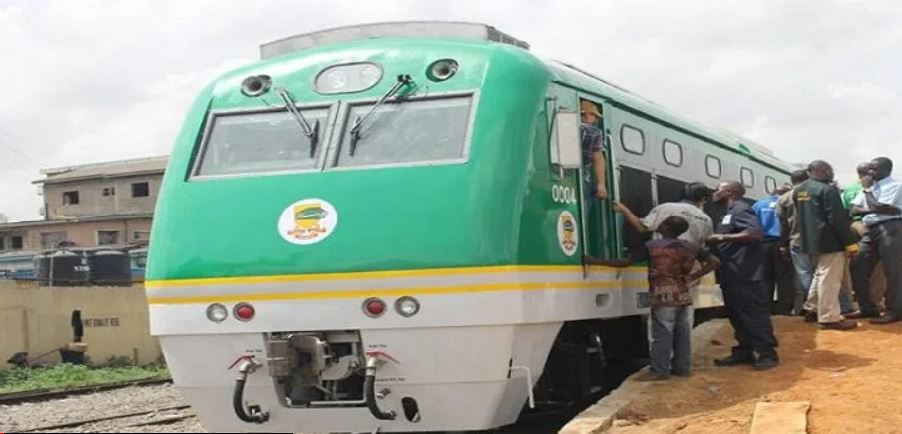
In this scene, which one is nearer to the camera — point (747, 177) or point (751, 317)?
point (751, 317)

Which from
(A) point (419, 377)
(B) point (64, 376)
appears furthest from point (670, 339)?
(B) point (64, 376)

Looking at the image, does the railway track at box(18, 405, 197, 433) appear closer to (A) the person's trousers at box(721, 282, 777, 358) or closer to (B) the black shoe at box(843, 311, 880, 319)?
(A) the person's trousers at box(721, 282, 777, 358)

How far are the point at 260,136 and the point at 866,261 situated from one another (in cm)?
643

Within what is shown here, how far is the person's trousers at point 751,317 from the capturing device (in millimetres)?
8375

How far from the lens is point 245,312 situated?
6.65 metres

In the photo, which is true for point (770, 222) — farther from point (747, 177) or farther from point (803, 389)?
point (803, 389)

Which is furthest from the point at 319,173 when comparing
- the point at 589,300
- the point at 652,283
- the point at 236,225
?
the point at 652,283

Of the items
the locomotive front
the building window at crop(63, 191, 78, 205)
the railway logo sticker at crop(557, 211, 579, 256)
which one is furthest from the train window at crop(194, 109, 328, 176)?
the building window at crop(63, 191, 78, 205)

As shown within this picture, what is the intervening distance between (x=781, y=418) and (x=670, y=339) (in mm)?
1730

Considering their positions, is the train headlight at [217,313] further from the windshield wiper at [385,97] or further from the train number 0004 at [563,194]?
the train number 0004 at [563,194]

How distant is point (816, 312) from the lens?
10055 millimetres

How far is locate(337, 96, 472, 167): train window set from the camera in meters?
6.67

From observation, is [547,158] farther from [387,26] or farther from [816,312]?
[816,312]

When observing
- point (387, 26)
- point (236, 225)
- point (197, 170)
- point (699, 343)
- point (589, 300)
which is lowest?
point (699, 343)
